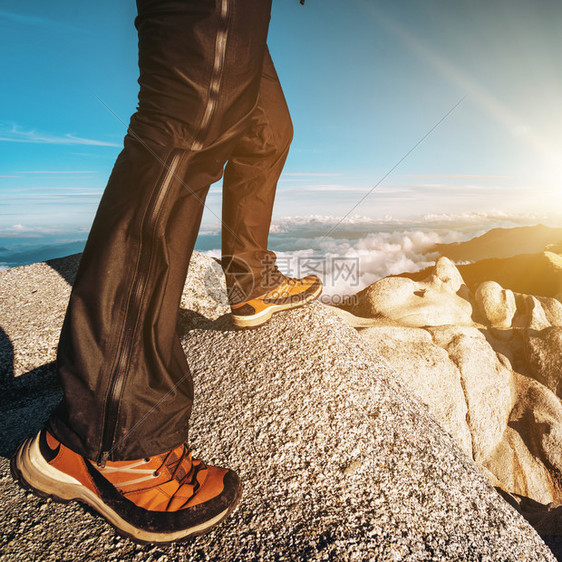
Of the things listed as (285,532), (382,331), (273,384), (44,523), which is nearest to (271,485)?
(285,532)

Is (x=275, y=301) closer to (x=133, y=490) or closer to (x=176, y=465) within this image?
(x=176, y=465)

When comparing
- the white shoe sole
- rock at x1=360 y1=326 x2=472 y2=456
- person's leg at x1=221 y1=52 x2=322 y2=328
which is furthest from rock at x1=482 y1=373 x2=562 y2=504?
person's leg at x1=221 y1=52 x2=322 y2=328

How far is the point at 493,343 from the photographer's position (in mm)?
7344

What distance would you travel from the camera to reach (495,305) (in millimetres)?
8078

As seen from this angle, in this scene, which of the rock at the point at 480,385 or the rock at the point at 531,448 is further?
the rock at the point at 531,448

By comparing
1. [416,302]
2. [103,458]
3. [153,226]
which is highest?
[153,226]

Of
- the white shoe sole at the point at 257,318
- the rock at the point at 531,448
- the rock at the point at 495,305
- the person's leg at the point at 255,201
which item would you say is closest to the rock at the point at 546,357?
the rock at the point at 531,448

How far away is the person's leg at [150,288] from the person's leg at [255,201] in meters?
0.74

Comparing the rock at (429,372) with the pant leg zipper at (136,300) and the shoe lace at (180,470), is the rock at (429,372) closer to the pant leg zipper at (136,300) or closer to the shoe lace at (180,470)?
the shoe lace at (180,470)

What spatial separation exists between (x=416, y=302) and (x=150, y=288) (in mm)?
6653

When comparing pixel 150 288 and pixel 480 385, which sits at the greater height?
pixel 150 288

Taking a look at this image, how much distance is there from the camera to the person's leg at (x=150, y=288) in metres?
1.15

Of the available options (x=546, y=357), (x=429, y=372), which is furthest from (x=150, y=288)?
(x=546, y=357)

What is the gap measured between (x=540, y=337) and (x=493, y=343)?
3.11ft
